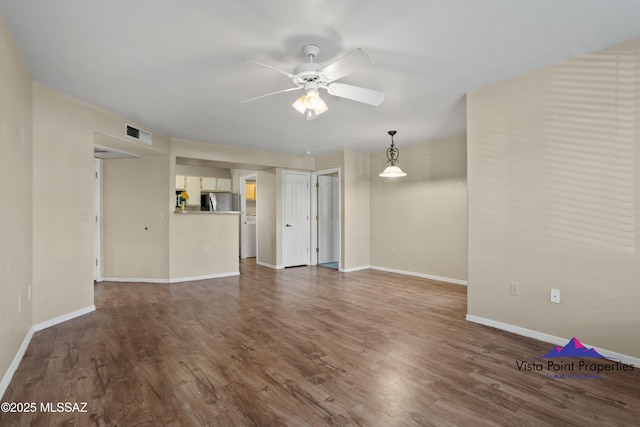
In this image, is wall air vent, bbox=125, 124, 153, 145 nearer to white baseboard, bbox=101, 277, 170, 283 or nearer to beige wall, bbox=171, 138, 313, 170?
beige wall, bbox=171, 138, 313, 170

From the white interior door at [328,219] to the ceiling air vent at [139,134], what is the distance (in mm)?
3653

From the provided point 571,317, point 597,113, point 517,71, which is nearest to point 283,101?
point 517,71

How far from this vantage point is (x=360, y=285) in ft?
16.4

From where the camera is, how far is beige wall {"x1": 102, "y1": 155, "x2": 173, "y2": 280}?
5.11 m

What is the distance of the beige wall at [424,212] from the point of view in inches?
201

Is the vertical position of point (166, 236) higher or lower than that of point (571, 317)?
higher

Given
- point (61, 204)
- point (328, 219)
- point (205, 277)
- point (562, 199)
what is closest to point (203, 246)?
point (205, 277)

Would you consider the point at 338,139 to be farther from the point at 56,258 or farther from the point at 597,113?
the point at 56,258

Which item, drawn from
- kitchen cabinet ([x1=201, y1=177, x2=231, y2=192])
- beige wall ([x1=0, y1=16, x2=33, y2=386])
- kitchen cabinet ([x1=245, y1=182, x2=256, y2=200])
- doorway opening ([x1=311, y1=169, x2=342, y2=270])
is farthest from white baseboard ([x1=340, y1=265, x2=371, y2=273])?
beige wall ([x1=0, y1=16, x2=33, y2=386])

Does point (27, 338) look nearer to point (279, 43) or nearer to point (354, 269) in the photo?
point (279, 43)

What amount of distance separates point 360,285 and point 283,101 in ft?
10.1

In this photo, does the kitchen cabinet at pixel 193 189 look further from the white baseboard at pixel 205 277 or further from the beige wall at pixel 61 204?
the beige wall at pixel 61 204

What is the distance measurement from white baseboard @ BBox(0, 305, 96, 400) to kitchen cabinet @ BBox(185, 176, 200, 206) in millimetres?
4504

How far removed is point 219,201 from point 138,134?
3753mm
